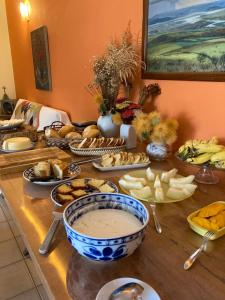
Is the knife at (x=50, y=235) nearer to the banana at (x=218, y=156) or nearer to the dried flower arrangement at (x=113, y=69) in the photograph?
the banana at (x=218, y=156)

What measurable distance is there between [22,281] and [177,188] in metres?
1.12

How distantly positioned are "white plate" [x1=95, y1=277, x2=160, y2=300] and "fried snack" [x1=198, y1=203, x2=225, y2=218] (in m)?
0.27

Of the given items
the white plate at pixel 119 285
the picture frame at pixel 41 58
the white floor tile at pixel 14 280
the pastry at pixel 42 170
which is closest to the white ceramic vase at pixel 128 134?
the pastry at pixel 42 170

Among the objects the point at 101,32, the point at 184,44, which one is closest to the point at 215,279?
the point at 184,44

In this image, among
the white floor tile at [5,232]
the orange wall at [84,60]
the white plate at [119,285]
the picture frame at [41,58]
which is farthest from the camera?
the picture frame at [41,58]

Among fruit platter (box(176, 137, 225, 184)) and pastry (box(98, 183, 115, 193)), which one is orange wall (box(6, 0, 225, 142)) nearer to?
fruit platter (box(176, 137, 225, 184))

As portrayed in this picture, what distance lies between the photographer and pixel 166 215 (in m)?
0.68

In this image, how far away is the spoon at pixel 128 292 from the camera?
420 mm

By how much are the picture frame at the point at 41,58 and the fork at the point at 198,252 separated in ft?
8.26

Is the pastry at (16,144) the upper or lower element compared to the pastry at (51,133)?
lower

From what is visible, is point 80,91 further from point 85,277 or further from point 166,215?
point 85,277

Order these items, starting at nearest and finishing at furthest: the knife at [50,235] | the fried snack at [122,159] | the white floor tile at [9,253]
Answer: the knife at [50,235] → the fried snack at [122,159] → the white floor tile at [9,253]

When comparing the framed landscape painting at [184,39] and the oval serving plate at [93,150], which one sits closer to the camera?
the framed landscape painting at [184,39]

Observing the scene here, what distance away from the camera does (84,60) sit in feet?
6.62
